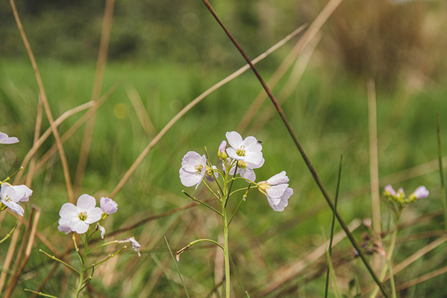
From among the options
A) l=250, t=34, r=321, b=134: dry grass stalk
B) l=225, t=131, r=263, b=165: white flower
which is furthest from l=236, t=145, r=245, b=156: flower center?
l=250, t=34, r=321, b=134: dry grass stalk

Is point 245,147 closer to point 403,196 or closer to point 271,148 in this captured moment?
point 403,196

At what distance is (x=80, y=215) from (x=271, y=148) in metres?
0.98

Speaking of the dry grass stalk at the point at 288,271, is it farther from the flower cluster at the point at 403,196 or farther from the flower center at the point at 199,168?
the flower center at the point at 199,168

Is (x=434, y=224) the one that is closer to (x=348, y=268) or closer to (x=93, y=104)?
(x=348, y=268)

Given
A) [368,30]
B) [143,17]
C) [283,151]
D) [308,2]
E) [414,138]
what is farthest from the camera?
[143,17]

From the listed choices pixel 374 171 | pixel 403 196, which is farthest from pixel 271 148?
pixel 403 196

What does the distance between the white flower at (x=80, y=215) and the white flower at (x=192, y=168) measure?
0.06 m

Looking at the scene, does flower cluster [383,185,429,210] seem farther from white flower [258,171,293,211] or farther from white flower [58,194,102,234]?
white flower [58,194,102,234]

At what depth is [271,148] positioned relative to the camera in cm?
118

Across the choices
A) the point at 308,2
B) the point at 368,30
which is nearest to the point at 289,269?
the point at 368,30

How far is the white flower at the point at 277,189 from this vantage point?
0.24m

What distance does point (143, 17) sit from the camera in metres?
7.61

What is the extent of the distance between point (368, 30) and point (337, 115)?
3.55 ft

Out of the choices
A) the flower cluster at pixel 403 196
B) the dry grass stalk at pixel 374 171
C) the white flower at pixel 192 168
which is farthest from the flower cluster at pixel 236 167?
the dry grass stalk at pixel 374 171
